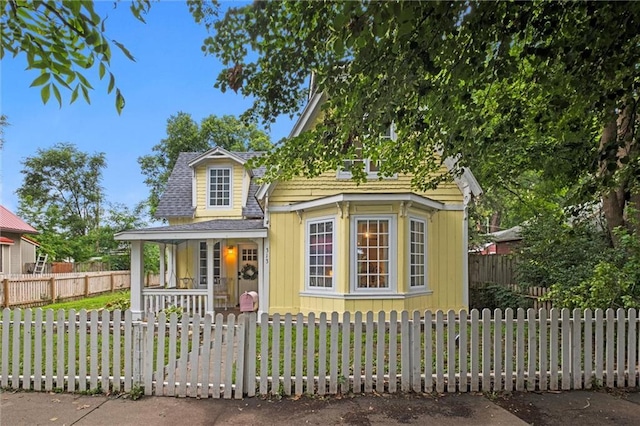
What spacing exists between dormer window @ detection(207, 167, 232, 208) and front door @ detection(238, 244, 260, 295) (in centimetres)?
188

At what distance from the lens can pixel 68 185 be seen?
1437 inches

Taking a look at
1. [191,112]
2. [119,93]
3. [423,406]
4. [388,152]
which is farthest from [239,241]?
[191,112]

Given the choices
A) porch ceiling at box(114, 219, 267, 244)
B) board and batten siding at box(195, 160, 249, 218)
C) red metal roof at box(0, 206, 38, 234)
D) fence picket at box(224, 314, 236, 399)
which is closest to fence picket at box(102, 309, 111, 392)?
fence picket at box(224, 314, 236, 399)

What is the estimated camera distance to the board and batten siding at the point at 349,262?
924 centimetres

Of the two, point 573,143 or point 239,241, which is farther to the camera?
point 239,241

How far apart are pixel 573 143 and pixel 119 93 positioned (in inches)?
238

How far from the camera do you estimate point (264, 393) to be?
4.43 m

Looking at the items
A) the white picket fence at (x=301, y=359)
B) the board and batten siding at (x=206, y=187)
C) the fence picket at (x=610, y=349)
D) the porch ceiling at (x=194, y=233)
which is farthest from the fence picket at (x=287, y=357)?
the board and batten siding at (x=206, y=187)

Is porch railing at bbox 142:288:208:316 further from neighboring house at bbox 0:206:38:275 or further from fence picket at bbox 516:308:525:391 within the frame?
neighboring house at bbox 0:206:38:275

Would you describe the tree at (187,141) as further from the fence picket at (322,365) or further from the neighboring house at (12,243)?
the fence picket at (322,365)

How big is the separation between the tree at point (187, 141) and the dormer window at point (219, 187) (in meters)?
15.8

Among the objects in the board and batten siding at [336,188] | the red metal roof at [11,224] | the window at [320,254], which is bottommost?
the window at [320,254]

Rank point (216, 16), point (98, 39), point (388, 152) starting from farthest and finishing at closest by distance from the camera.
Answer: point (388, 152) < point (216, 16) < point (98, 39)

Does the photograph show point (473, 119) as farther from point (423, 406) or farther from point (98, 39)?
point (98, 39)
